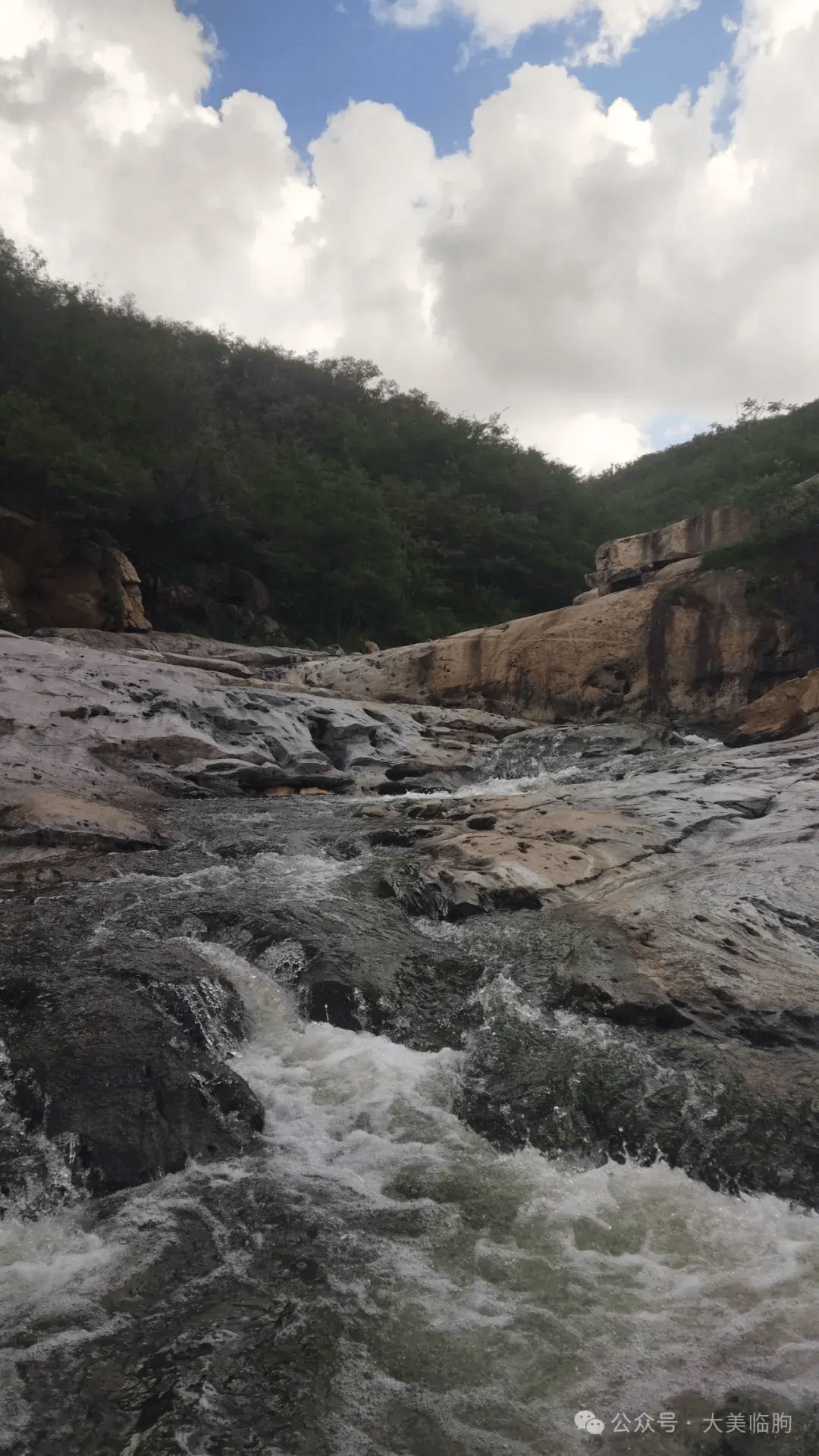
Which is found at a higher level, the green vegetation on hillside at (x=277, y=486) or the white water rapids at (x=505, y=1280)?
the green vegetation on hillside at (x=277, y=486)

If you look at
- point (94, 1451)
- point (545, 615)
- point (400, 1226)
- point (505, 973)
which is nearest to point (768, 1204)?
point (400, 1226)

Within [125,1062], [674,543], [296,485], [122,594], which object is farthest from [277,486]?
[125,1062]

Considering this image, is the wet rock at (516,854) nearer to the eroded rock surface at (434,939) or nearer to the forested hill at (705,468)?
the eroded rock surface at (434,939)

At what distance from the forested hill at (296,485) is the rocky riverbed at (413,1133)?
1186 cm

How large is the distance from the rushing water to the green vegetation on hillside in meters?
16.8

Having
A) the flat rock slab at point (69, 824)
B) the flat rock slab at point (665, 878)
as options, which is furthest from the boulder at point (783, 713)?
the flat rock slab at point (69, 824)

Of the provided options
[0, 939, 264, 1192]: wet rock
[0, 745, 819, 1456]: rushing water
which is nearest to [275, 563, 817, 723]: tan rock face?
[0, 939, 264, 1192]: wet rock

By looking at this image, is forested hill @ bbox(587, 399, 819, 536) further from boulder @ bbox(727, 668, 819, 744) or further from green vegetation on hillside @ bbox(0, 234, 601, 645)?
boulder @ bbox(727, 668, 819, 744)

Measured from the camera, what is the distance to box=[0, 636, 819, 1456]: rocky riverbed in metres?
2.18

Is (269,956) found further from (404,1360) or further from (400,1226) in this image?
(404,1360)

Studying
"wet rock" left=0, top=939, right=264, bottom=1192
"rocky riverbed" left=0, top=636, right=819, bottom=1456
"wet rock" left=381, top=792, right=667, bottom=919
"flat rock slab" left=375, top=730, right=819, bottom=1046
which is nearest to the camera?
"rocky riverbed" left=0, top=636, right=819, bottom=1456

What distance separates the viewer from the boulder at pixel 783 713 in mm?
10398

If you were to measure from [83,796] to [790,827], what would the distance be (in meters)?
5.75

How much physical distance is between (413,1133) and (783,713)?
8.85m
